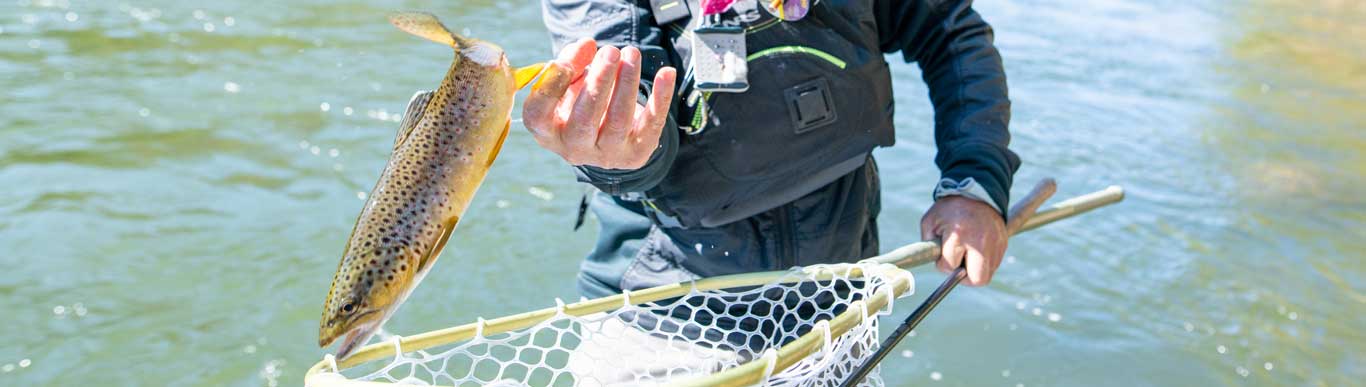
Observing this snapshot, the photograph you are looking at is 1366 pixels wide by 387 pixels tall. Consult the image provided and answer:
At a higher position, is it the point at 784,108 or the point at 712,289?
the point at 784,108

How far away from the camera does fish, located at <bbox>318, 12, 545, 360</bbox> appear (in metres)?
1.61

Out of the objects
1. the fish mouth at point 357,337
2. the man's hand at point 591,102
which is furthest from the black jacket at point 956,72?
the fish mouth at point 357,337

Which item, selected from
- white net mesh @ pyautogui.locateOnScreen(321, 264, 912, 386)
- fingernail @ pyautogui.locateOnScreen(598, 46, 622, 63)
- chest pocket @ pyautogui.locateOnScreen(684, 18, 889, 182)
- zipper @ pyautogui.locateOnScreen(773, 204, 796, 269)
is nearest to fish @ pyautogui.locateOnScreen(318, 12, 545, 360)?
fingernail @ pyautogui.locateOnScreen(598, 46, 622, 63)

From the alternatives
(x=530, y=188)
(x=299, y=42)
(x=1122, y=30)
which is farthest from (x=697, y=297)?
(x=1122, y=30)

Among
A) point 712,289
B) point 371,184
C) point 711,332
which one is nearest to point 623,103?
point 712,289

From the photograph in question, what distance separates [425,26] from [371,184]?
440 centimetres

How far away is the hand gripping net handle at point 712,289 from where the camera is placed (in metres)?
1.73

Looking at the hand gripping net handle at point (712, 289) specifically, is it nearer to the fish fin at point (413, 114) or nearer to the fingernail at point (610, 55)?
the fish fin at point (413, 114)

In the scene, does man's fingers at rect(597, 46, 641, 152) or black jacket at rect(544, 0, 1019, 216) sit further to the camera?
black jacket at rect(544, 0, 1019, 216)

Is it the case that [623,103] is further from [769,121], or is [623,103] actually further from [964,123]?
[964,123]

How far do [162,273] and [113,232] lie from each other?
0.48 m

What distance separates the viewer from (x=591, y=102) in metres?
1.76

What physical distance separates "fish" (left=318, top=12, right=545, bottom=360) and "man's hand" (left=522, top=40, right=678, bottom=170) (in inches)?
1.9

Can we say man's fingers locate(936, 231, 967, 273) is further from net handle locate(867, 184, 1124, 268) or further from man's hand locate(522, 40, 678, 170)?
man's hand locate(522, 40, 678, 170)
